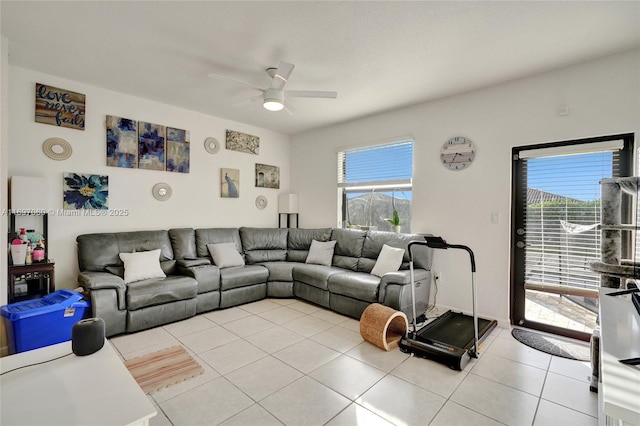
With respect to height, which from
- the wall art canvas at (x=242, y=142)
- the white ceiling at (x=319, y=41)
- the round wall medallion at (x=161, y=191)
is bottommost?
the round wall medallion at (x=161, y=191)

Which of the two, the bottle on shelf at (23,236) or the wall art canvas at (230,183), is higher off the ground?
the wall art canvas at (230,183)

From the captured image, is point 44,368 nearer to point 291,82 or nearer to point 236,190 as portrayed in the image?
point 291,82

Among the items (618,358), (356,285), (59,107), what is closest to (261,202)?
(356,285)

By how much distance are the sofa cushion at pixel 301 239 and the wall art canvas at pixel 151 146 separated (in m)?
2.31

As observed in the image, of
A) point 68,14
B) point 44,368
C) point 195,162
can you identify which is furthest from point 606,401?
point 195,162

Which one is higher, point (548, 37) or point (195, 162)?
point (548, 37)

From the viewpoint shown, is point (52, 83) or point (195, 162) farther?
point (195, 162)

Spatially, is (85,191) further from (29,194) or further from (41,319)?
(41,319)

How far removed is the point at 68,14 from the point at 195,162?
2.41m

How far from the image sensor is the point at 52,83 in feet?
10.9

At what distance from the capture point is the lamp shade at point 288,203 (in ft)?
18.2

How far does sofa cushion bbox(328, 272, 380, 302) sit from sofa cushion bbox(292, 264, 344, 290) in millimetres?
118

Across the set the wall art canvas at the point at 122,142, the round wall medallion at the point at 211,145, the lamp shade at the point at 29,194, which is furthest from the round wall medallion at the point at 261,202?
the lamp shade at the point at 29,194

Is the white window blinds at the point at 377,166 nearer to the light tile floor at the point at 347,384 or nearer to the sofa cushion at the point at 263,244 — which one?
the sofa cushion at the point at 263,244
